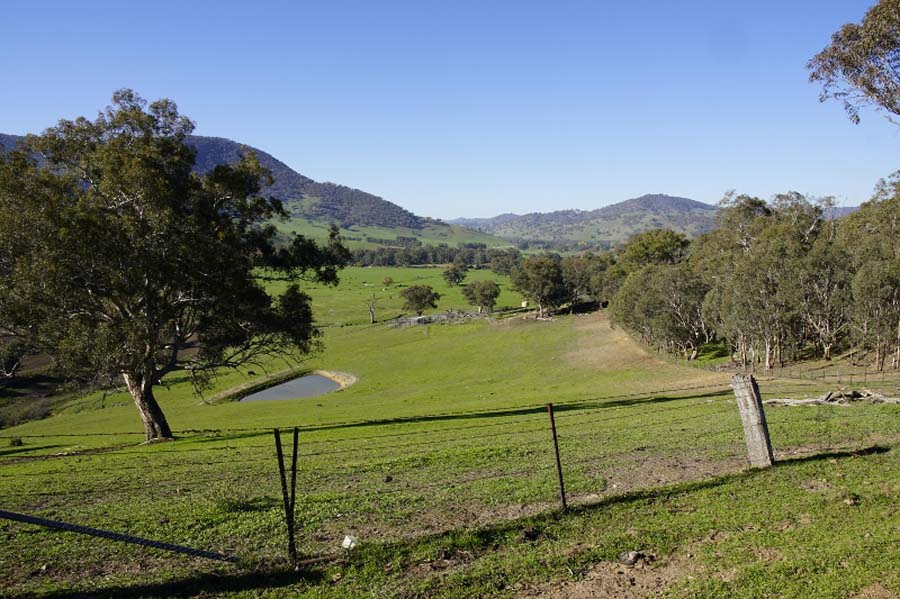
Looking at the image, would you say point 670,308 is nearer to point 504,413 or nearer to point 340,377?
point 504,413

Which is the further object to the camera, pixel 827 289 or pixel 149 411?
pixel 827 289

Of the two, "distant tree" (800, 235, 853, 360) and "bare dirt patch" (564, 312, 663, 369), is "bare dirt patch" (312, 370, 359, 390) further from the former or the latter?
"distant tree" (800, 235, 853, 360)

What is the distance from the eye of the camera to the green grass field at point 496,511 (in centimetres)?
934

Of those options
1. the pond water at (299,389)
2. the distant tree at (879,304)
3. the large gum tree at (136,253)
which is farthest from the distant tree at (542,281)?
the large gum tree at (136,253)

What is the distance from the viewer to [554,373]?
231 ft

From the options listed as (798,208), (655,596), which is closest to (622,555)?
(655,596)

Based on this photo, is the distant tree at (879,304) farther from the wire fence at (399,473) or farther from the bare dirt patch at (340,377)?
the bare dirt patch at (340,377)

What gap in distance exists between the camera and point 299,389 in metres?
81.4

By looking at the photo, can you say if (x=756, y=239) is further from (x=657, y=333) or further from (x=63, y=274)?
(x=63, y=274)

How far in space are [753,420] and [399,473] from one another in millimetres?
9138

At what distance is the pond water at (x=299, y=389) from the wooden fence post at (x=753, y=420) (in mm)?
64620

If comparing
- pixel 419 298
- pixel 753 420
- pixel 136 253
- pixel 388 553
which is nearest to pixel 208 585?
pixel 388 553

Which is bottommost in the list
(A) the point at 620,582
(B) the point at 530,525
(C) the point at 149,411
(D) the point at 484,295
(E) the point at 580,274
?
(A) the point at 620,582

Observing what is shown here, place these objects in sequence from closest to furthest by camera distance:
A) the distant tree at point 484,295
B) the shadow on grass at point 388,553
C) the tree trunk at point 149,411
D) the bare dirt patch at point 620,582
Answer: the bare dirt patch at point 620,582 → the shadow on grass at point 388,553 → the tree trunk at point 149,411 → the distant tree at point 484,295
